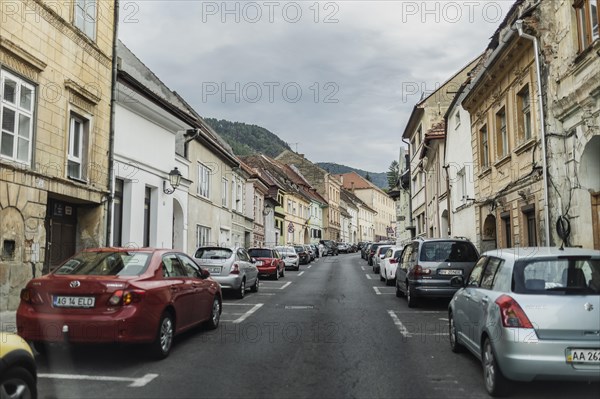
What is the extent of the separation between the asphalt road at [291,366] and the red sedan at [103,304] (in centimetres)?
A: 42

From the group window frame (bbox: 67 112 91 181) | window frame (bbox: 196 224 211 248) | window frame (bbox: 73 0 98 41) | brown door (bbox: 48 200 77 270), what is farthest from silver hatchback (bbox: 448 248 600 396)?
window frame (bbox: 196 224 211 248)

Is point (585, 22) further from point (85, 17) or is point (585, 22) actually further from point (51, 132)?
point (85, 17)

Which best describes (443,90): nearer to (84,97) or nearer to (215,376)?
(84,97)

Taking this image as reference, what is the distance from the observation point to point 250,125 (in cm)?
10550

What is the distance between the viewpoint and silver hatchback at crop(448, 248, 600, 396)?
16.9 ft

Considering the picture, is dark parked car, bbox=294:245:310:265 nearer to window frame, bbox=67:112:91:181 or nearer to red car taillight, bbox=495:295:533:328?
window frame, bbox=67:112:91:181

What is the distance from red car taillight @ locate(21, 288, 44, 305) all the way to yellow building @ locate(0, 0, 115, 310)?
12.8ft

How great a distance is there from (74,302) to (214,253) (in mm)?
8831

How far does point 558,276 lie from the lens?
5.66 metres

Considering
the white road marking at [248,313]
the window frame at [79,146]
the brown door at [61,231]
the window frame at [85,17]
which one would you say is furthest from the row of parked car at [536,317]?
the window frame at [85,17]

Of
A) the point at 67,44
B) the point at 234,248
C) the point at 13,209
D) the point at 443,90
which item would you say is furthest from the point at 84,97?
the point at 443,90

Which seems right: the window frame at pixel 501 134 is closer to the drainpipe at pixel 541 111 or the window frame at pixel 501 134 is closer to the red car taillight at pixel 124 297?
the drainpipe at pixel 541 111

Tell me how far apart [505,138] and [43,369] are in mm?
14400

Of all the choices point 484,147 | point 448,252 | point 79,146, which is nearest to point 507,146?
point 484,147
